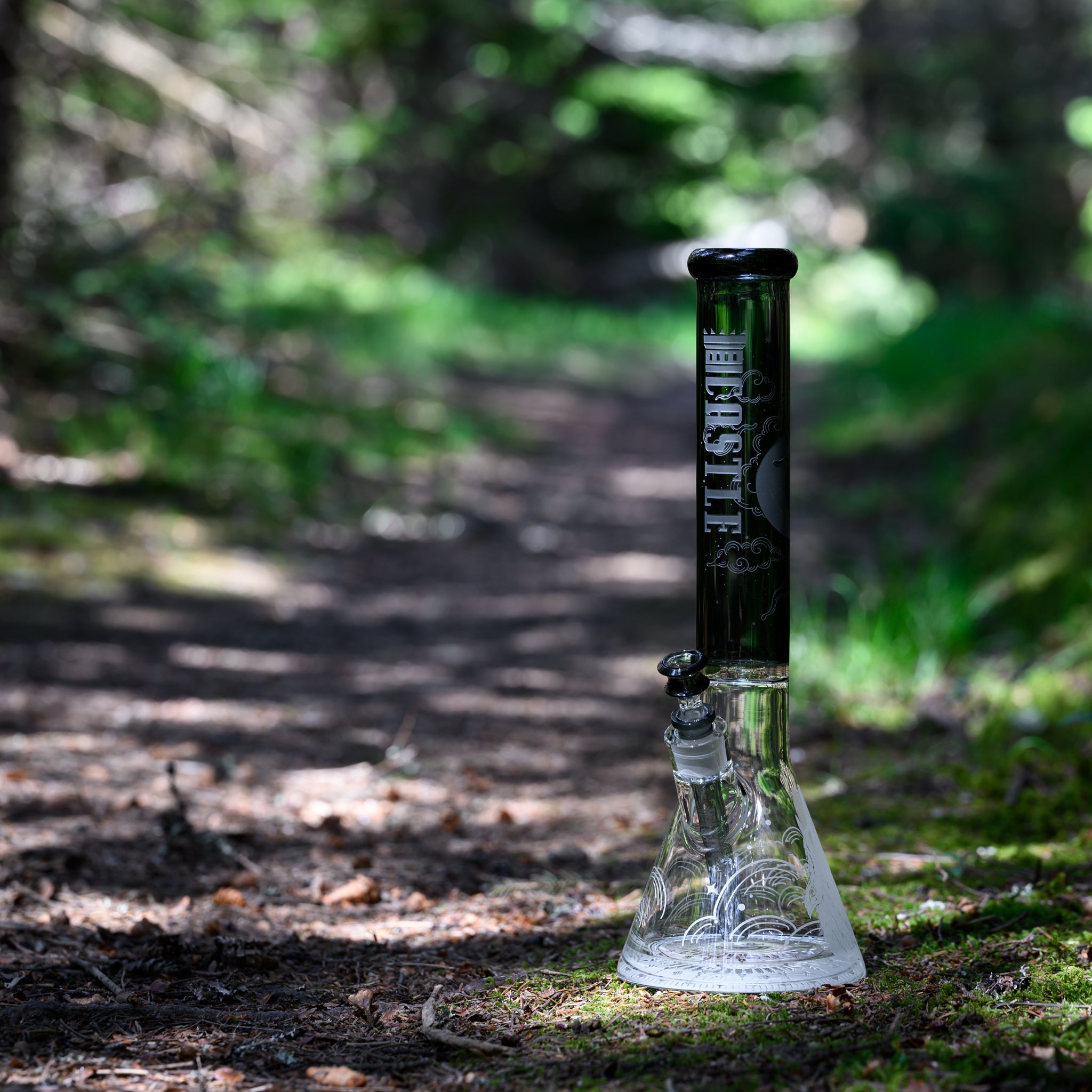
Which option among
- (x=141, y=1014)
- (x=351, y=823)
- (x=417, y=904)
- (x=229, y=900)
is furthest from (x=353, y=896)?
(x=141, y=1014)

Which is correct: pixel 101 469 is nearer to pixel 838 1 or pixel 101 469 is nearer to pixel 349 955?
pixel 349 955

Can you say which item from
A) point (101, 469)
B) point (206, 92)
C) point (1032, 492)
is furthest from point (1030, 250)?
Result: point (101, 469)

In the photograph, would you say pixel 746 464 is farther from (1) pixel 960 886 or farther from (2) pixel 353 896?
(2) pixel 353 896

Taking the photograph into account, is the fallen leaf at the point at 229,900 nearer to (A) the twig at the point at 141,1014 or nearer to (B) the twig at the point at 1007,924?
(A) the twig at the point at 141,1014

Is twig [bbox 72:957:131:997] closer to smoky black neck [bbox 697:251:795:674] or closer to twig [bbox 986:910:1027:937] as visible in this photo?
smoky black neck [bbox 697:251:795:674]

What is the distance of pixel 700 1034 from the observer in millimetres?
1823

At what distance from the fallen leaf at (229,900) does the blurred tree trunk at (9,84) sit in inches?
235

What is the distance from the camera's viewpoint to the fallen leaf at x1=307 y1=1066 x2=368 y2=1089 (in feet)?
5.64

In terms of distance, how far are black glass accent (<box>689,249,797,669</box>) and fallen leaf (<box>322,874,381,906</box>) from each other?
3.26 feet

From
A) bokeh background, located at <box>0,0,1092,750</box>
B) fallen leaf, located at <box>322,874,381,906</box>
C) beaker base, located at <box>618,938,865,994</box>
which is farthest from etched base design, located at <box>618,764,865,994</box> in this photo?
bokeh background, located at <box>0,0,1092,750</box>

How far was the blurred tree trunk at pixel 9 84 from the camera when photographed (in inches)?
286

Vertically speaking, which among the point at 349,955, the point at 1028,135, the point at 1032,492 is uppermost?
the point at 1028,135

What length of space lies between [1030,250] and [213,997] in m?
19.4

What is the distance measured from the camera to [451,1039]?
6.07 feet
